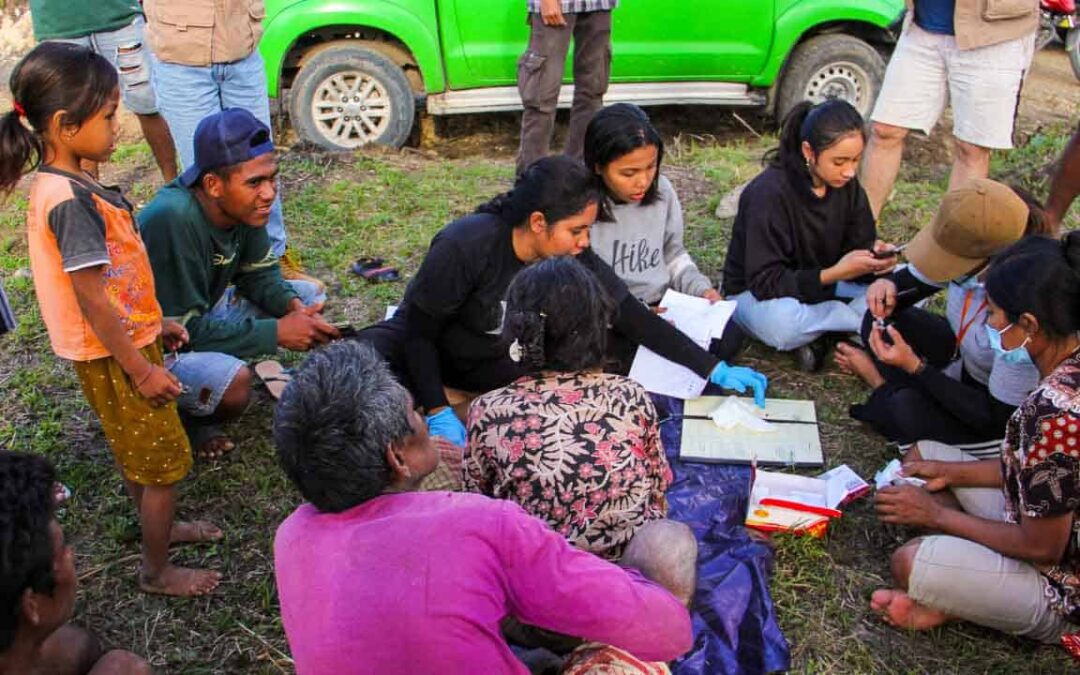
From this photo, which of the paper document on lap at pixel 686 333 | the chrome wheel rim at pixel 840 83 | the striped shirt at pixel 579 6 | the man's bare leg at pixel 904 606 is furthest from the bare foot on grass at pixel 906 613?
the chrome wheel rim at pixel 840 83

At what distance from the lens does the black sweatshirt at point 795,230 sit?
146 inches

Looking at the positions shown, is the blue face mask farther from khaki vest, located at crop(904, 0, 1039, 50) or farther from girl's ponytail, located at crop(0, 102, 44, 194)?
girl's ponytail, located at crop(0, 102, 44, 194)

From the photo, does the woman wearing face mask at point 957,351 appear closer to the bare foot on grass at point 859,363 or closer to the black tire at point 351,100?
the bare foot on grass at point 859,363

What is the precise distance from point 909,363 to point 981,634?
946mm

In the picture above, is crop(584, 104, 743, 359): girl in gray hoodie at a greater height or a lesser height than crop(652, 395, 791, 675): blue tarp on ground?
greater

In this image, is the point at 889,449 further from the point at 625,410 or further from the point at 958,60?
the point at 958,60

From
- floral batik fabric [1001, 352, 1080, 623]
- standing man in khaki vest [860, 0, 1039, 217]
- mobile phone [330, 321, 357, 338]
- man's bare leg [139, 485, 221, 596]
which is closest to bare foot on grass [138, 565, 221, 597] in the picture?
man's bare leg [139, 485, 221, 596]

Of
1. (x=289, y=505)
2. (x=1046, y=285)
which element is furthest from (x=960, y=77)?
(x=289, y=505)

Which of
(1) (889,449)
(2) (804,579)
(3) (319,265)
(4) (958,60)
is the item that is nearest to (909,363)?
(1) (889,449)

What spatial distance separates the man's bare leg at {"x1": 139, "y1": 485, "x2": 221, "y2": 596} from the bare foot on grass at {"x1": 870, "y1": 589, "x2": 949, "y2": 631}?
1.93 meters

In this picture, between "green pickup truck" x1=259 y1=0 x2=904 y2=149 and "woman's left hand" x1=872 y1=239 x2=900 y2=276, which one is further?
"green pickup truck" x1=259 y1=0 x2=904 y2=149

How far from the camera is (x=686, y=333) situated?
3623 mm

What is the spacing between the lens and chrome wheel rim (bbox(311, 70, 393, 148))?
19.6 feet

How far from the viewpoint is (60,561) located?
179cm
